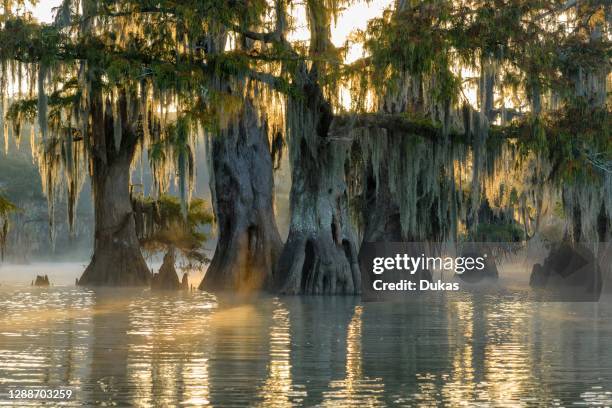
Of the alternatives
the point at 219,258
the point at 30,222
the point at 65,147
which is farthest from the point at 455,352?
the point at 30,222

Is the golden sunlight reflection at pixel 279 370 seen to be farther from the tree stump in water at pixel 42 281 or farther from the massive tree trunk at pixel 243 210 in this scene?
the tree stump in water at pixel 42 281

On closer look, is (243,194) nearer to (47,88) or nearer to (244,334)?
(47,88)

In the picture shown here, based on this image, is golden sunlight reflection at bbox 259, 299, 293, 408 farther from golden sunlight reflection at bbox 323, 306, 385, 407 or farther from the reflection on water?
golden sunlight reflection at bbox 323, 306, 385, 407

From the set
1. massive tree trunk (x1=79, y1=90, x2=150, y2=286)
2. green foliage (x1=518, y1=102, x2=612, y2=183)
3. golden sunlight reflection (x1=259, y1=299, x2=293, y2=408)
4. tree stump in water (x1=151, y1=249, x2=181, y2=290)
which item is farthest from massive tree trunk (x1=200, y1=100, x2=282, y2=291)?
golden sunlight reflection (x1=259, y1=299, x2=293, y2=408)

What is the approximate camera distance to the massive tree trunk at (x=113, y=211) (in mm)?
32156

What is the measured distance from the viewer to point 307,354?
47.1ft

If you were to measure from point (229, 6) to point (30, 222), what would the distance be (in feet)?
218

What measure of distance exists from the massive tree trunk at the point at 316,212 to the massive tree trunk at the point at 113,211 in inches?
212

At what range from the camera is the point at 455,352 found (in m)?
14.8

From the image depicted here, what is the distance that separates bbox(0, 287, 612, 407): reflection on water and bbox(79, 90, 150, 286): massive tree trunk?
7.55 meters

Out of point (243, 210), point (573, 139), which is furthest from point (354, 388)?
point (243, 210)

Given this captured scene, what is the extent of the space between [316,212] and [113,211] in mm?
7242

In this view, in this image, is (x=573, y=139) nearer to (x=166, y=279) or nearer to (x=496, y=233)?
(x=166, y=279)

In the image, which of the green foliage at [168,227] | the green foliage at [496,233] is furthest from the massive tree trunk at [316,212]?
the green foliage at [496,233]
